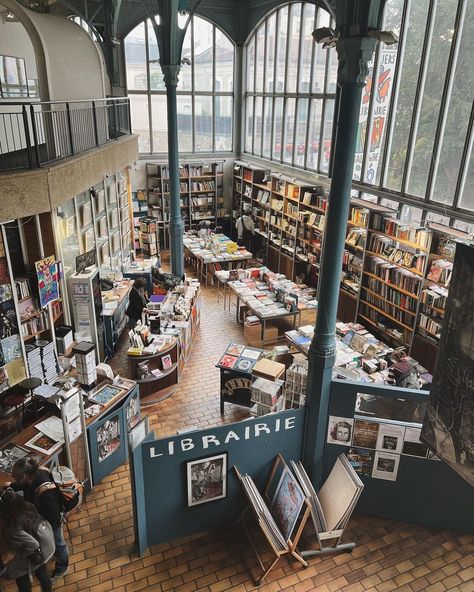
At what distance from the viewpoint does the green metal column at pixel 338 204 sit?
179 inches

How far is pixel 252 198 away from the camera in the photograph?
16.3m

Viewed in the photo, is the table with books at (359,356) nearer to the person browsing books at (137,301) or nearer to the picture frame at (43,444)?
the person browsing books at (137,301)

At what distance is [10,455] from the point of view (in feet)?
17.9

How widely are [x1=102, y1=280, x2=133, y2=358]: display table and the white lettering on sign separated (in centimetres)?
473

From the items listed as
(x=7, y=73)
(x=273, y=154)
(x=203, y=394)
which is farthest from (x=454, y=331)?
(x=273, y=154)

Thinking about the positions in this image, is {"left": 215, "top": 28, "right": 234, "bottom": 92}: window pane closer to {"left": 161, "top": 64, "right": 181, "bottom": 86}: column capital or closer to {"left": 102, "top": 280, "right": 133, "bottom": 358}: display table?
{"left": 161, "top": 64, "right": 181, "bottom": 86}: column capital

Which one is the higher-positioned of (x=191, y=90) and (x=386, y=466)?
(x=191, y=90)

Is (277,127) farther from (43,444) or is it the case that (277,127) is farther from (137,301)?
(43,444)

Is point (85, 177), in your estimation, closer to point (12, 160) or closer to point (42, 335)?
point (12, 160)

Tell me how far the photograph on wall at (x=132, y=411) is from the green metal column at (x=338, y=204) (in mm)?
2606

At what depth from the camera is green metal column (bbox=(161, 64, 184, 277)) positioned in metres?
10.6

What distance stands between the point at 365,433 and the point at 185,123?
14201mm

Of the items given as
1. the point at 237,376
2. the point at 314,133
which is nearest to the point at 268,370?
the point at 237,376

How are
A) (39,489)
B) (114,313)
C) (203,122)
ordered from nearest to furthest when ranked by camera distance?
1. (39,489)
2. (114,313)
3. (203,122)
